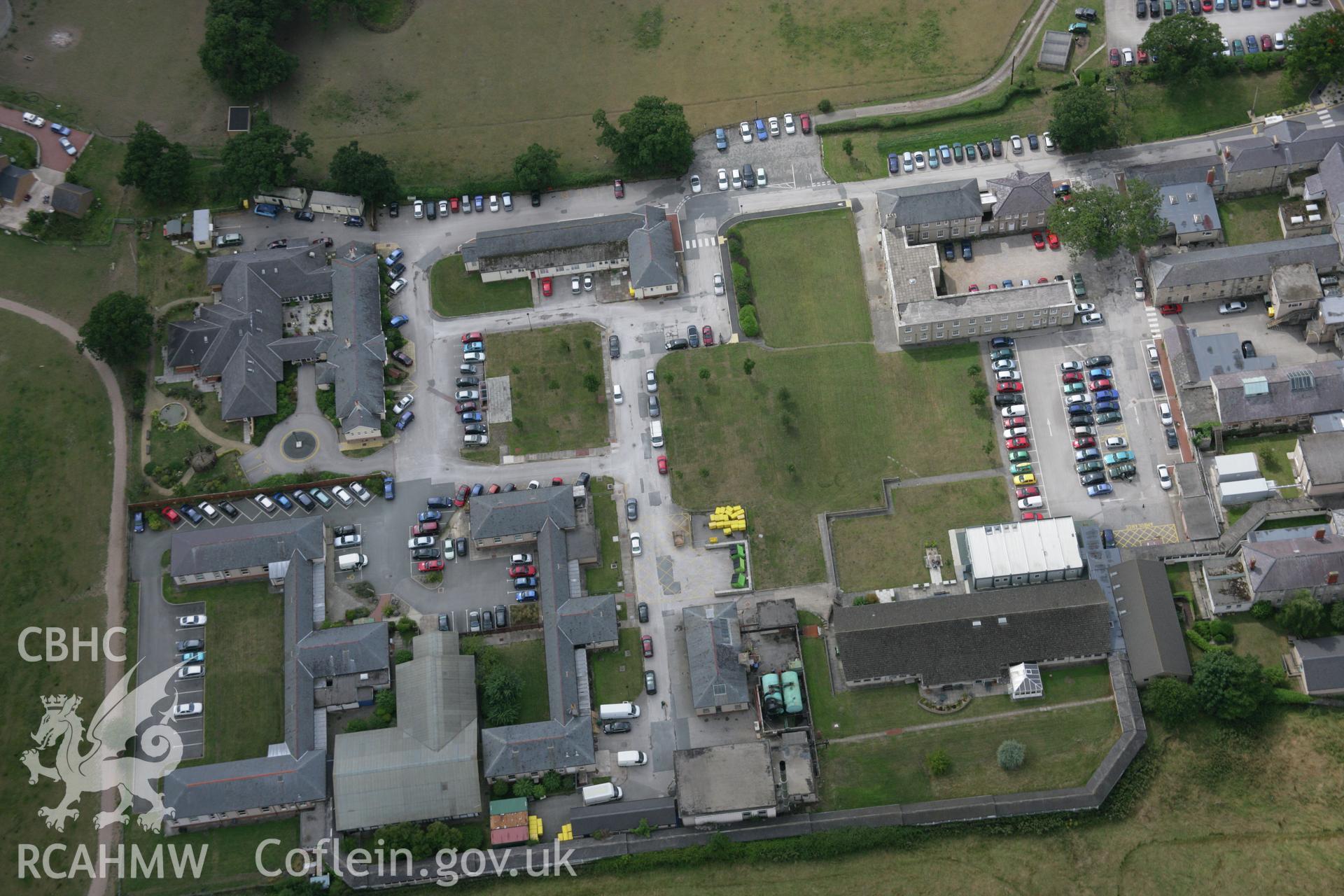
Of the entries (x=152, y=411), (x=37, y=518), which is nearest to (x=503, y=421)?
(x=152, y=411)

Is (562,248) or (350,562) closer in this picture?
(350,562)

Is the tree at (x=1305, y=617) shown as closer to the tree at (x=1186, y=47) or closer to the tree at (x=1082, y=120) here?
the tree at (x=1082, y=120)

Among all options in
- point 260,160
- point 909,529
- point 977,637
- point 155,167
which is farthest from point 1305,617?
point 155,167

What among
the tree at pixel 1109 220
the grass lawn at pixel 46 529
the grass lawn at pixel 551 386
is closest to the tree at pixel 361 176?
the grass lawn at pixel 551 386

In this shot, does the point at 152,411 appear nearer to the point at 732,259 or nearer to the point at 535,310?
the point at 535,310

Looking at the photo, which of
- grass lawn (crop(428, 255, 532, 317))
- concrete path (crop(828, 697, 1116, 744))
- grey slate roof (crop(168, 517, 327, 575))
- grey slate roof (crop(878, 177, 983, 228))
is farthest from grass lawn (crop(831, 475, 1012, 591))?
grey slate roof (crop(168, 517, 327, 575))

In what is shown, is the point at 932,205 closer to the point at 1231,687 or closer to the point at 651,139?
the point at 651,139
